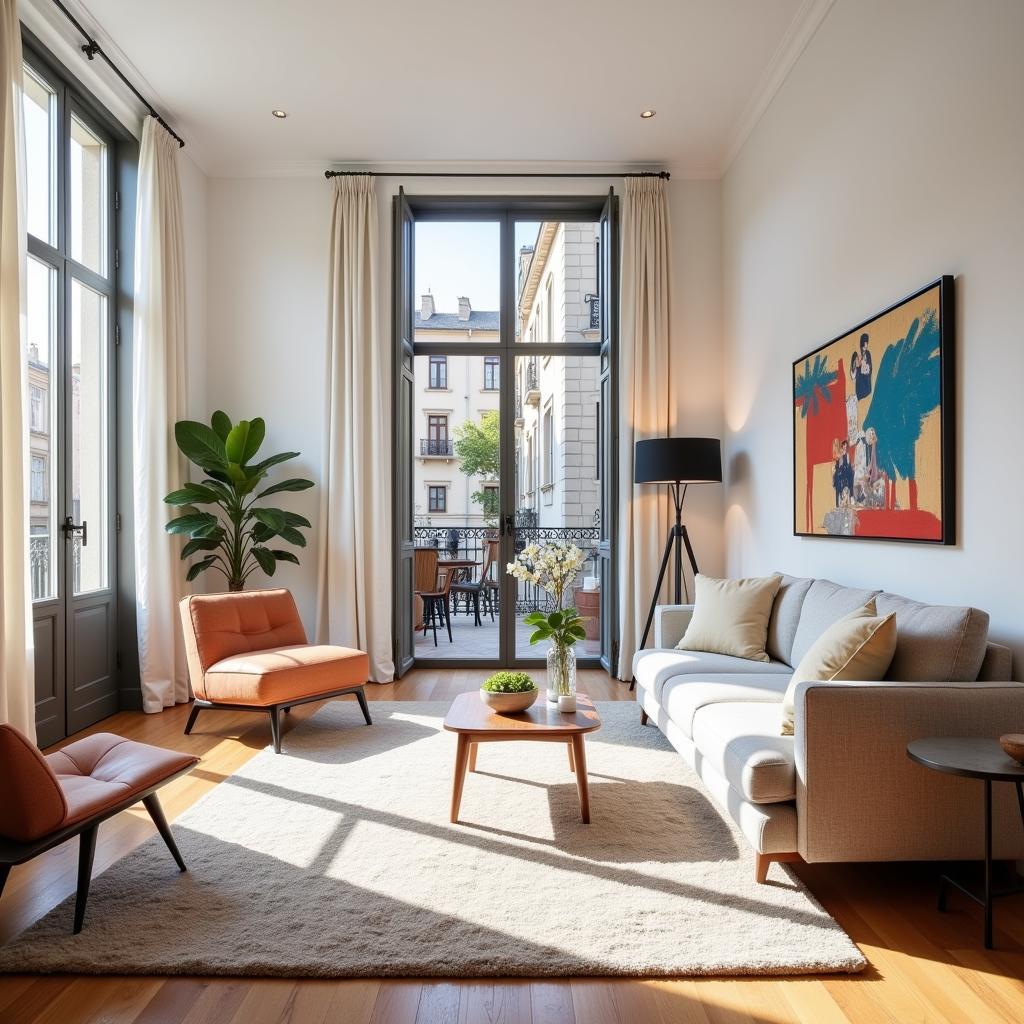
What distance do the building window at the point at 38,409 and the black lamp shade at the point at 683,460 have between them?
11.1 feet

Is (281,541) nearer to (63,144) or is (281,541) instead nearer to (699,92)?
(63,144)

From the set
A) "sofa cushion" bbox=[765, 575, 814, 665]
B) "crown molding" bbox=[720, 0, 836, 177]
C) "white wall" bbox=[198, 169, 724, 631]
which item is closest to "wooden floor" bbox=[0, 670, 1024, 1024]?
"sofa cushion" bbox=[765, 575, 814, 665]

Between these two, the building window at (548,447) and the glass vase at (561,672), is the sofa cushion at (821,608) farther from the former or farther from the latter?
the building window at (548,447)

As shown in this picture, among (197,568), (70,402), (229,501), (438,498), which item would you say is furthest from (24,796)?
(438,498)

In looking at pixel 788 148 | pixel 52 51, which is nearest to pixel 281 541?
pixel 52 51

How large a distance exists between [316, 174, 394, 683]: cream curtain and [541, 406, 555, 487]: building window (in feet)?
3.91

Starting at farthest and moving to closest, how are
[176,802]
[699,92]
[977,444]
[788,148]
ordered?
[699,92] < [788,148] < [176,802] < [977,444]

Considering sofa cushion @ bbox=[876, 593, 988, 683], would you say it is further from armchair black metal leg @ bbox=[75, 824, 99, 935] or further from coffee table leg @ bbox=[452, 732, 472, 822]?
armchair black metal leg @ bbox=[75, 824, 99, 935]

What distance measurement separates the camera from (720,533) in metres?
5.59

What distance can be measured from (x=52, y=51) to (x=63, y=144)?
1.41 feet

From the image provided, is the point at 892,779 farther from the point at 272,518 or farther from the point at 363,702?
the point at 272,518

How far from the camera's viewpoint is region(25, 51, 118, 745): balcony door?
12.9 ft

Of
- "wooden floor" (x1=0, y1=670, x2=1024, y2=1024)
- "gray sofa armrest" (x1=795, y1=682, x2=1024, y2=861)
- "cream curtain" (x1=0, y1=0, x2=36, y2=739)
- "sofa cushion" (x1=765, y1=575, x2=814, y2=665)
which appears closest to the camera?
"wooden floor" (x1=0, y1=670, x2=1024, y2=1024)

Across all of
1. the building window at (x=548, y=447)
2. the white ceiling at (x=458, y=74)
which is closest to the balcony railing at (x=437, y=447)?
the building window at (x=548, y=447)
